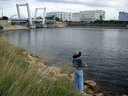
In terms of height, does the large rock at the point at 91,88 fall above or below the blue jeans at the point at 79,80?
below

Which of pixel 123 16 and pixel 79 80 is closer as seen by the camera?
pixel 79 80

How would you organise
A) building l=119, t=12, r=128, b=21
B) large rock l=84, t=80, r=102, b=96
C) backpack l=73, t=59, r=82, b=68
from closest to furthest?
backpack l=73, t=59, r=82, b=68, large rock l=84, t=80, r=102, b=96, building l=119, t=12, r=128, b=21

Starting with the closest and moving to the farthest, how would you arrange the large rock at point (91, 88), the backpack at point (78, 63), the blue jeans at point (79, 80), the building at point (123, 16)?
1. the backpack at point (78, 63)
2. the blue jeans at point (79, 80)
3. the large rock at point (91, 88)
4. the building at point (123, 16)

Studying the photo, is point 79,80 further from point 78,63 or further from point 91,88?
point 91,88

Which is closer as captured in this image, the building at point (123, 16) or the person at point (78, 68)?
the person at point (78, 68)

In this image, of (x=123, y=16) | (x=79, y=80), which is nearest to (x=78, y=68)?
(x=79, y=80)

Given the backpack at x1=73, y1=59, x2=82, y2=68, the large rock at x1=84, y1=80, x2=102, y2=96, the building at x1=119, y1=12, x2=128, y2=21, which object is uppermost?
the building at x1=119, y1=12, x2=128, y2=21

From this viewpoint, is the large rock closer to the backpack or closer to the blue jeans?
the blue jeans

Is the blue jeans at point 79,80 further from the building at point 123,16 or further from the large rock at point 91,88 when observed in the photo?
the building at point 123,16

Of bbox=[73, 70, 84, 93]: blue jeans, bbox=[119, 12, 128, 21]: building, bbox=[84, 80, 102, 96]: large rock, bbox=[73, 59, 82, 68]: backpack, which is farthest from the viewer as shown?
bbox=[119, 12, 128, 21]: building

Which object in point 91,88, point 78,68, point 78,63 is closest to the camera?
point 78,63

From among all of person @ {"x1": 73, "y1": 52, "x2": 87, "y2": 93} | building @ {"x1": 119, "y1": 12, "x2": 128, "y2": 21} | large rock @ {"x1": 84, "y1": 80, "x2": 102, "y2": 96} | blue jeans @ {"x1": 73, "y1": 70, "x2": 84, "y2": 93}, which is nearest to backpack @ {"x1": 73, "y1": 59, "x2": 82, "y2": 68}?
person @ {"x1": 73, "y1": 52, "x2": 87, "y2": 93}

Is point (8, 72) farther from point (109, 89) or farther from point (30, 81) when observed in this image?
point (109, 89)

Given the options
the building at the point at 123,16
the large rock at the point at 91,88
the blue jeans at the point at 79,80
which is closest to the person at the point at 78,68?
the blue jeans at the point at 79,80
